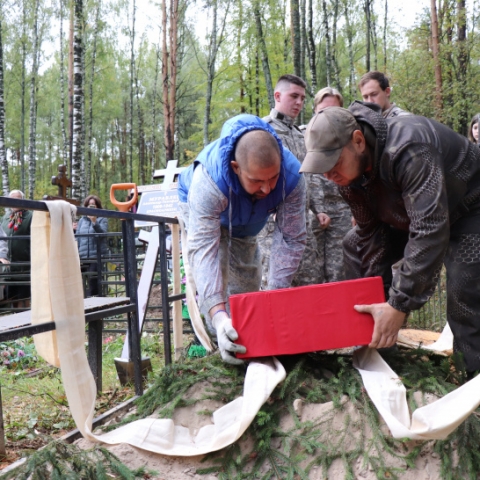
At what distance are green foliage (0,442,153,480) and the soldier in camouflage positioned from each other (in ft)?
8.85

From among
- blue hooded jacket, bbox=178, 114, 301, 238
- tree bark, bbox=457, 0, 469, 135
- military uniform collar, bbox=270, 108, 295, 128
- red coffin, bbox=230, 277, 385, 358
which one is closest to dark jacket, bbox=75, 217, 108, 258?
military uniform collar, bbox=270, 108, 295, 128

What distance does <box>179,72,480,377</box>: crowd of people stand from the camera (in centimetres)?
242

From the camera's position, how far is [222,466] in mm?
2285

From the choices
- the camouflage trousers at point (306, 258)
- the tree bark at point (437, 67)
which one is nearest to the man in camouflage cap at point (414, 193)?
the camouflage trousers at point (306, 258)

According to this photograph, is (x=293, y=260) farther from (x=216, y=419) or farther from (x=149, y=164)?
(x=149, y=164)

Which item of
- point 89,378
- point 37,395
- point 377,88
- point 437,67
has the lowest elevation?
point 37,395

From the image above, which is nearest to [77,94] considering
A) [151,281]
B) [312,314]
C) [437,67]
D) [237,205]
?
[437,67]

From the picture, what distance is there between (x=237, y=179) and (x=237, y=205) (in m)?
0.24

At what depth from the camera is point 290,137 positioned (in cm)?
446

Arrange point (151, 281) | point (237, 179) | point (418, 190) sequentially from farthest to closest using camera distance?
point (151, 281), point (237, 179), point (418, 190)

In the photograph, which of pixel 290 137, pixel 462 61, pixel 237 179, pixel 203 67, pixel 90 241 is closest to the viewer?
pixel 237 179

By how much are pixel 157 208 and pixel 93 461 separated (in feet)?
13.7

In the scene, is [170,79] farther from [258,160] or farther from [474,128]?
[258,160]

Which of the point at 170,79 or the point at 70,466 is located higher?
the point at 170,79
